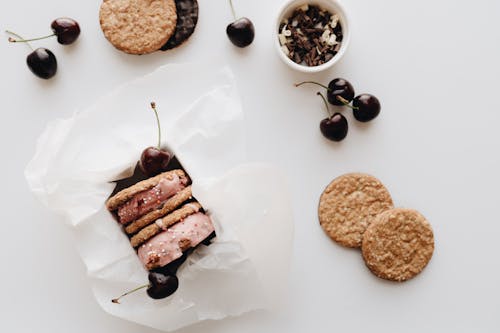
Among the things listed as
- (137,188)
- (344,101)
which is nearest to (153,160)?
(137,188)

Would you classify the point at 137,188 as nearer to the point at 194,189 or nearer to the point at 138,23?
the point at 194,189

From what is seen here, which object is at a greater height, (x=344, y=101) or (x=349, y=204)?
(x=344, y=101)

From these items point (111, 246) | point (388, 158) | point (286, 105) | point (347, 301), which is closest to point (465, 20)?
point (388, 158)

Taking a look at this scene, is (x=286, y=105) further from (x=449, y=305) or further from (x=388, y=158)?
(x=449, y=305)

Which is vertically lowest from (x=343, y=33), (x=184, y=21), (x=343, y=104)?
(x=343, y=104)

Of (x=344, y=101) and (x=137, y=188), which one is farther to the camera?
(x=344, y=101)

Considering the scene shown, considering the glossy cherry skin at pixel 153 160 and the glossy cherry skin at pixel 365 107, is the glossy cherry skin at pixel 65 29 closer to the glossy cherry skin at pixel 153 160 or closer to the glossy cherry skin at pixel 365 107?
the glossy cherry skin at pixel 153 160

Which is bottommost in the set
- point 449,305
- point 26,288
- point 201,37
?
point 449,305
